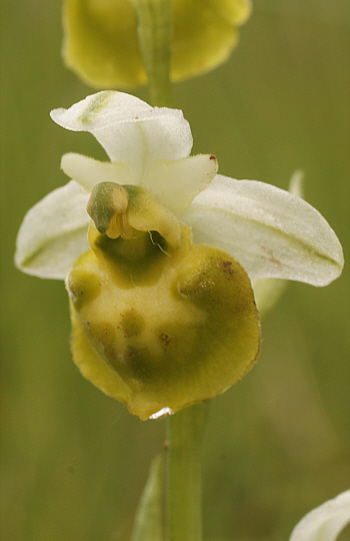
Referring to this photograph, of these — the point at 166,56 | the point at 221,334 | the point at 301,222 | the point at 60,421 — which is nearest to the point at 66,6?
the point at 166,56

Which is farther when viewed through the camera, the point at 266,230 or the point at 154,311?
the point at 266,230

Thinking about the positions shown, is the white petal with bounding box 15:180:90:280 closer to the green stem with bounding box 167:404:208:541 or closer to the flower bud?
the flower bud

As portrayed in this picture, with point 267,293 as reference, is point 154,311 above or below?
above

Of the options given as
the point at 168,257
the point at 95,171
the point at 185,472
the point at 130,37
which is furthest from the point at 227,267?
the point at 130,37

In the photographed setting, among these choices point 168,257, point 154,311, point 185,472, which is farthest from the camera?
point 185,472

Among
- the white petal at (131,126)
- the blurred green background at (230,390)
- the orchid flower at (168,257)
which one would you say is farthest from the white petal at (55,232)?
the blurred green background at (230,390)

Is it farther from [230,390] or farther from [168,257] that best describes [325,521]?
[230,390]
